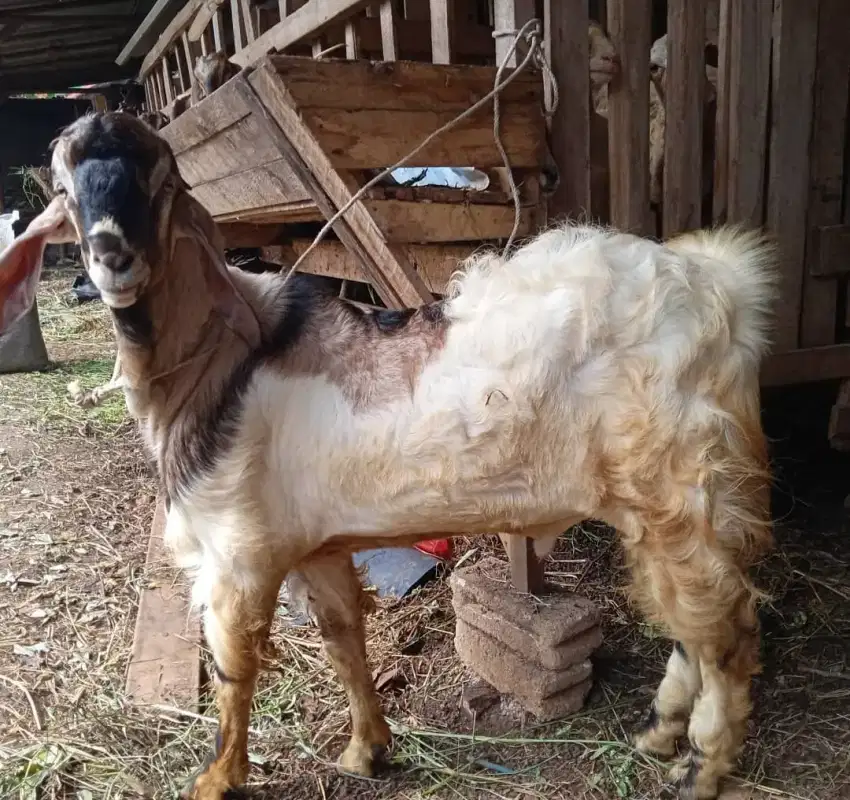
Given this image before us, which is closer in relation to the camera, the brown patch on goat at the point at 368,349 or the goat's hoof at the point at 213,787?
the brown patch on goat at the point at 368,349

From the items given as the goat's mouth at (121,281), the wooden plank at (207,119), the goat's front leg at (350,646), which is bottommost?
the goat's front leg at (350,646)

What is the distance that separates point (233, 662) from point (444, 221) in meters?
1.56

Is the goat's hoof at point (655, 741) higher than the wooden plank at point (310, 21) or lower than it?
lower

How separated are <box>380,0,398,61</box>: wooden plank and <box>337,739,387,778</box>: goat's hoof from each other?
2547 mm

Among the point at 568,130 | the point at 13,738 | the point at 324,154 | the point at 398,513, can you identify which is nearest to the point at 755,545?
the point at 398,513

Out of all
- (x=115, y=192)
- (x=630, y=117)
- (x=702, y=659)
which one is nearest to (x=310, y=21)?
(x=630, y=117)

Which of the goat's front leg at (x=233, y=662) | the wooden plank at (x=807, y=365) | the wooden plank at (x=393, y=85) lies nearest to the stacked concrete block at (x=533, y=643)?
the goat's front leg at (x=233, y=662)

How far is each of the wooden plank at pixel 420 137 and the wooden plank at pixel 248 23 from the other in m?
3.34

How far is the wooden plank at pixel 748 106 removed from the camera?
9.27 feet

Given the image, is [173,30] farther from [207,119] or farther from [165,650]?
[165,650]

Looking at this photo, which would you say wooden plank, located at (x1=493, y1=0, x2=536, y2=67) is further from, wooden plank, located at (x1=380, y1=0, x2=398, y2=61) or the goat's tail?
the goat's tail

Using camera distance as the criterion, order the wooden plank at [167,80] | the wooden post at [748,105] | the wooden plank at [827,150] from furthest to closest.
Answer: the wooden plank at [167,80] → the wooden plank at [827,150] → the wooden post at [748,105]

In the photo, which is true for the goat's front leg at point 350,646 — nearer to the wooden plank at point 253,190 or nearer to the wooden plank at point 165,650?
the wooden plank at point 165,650

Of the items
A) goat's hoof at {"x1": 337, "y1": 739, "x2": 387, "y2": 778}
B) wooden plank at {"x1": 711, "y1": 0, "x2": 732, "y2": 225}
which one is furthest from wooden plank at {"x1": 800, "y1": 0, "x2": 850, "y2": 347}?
goat's hoof at {"x1": 337, "y1": 739, "x2": 387, "y2": 778}
